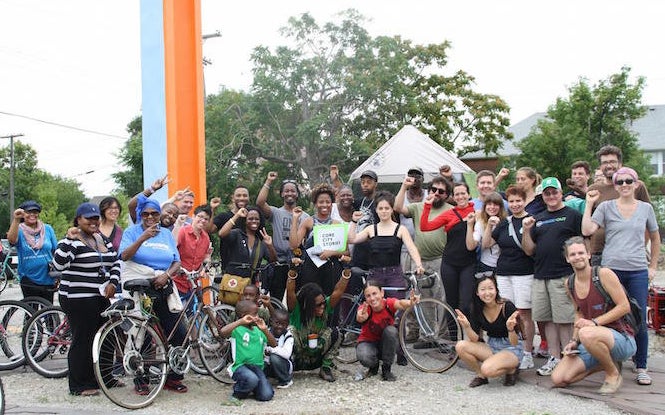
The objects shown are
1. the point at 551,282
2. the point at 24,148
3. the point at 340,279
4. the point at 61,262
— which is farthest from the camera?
the point at 24,148

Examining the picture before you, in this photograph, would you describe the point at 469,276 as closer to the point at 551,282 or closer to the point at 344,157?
the point at 551,282

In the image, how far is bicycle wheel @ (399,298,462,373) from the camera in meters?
6.83

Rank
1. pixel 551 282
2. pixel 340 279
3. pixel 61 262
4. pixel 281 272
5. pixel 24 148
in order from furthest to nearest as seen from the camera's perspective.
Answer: pixel 24 148
pixel 281 272
pixel 340 279
pixel 551 282
pixel 61 262

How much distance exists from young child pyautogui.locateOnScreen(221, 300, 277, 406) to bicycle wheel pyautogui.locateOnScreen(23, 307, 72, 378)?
2011mm

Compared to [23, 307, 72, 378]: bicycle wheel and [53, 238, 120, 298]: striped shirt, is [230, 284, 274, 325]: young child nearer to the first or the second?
[53, 238, 120, 298]: striped shirt

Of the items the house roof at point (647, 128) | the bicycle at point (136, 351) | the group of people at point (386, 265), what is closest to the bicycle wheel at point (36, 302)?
the group of people at point (386, 265)

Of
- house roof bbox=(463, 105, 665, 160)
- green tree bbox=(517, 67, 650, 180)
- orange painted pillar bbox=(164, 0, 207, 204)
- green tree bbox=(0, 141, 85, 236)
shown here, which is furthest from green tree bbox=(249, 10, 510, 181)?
green tree bbox=(0, 141, 85, 236)

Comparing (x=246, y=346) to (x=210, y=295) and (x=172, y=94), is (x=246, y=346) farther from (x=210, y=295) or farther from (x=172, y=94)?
(x=172, y=94)

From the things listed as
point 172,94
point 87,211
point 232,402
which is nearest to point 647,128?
point 172,94

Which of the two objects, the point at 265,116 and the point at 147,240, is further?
the point at 265,116

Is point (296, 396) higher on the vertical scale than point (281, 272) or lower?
lower

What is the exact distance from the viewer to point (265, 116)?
23203 millimetres

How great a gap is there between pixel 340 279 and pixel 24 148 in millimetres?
55805

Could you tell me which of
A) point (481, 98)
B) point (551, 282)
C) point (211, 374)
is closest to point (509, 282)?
point (551, 282)
